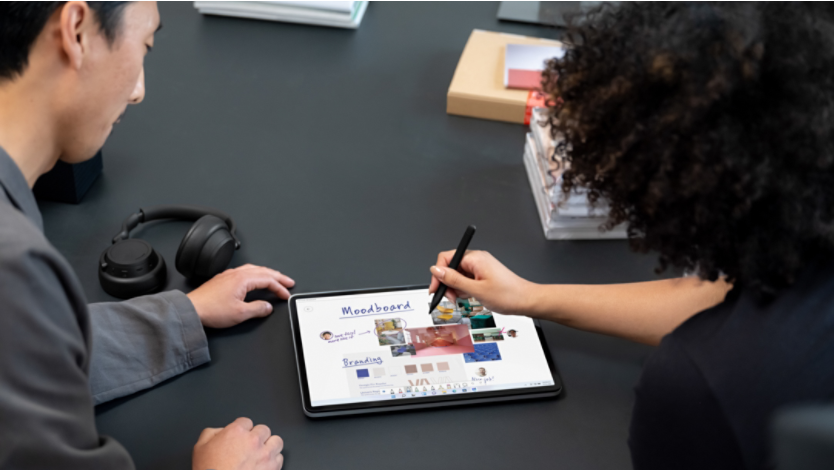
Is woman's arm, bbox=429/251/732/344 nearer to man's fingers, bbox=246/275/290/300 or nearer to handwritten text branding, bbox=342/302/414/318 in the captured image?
handwritten text branding, bbox=342/302/414/318

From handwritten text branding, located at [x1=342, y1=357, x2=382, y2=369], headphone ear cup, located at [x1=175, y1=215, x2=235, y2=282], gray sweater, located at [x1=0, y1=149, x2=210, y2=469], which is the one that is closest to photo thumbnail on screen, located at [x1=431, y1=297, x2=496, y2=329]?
handwritten text branding, located at [x1=342, y1=357, x2=382, y2=369]

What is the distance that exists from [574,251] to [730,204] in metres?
0.51

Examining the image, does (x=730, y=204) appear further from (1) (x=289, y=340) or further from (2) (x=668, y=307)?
(1) (x=289, y=340)

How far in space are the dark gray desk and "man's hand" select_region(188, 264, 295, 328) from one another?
0.08ft

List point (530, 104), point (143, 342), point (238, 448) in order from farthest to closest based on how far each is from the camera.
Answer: point (530, 104) < point (143, 342) < point (238, 448)

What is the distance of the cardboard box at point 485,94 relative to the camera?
4.39 ft

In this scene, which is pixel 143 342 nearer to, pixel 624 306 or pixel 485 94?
pixel 624 306

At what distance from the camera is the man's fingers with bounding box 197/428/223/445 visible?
82 cm

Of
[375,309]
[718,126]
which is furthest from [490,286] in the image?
[718,126]

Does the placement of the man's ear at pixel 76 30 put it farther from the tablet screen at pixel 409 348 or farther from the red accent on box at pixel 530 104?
the red accent on box at pixel 530 104

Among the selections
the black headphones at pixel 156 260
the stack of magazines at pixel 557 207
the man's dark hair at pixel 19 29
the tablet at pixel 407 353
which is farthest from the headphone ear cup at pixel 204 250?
the stack of magazines at pixel 557 207

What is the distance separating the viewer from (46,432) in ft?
2.06

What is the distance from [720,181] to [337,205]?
2.27ft

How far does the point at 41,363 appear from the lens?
0.62 meters
